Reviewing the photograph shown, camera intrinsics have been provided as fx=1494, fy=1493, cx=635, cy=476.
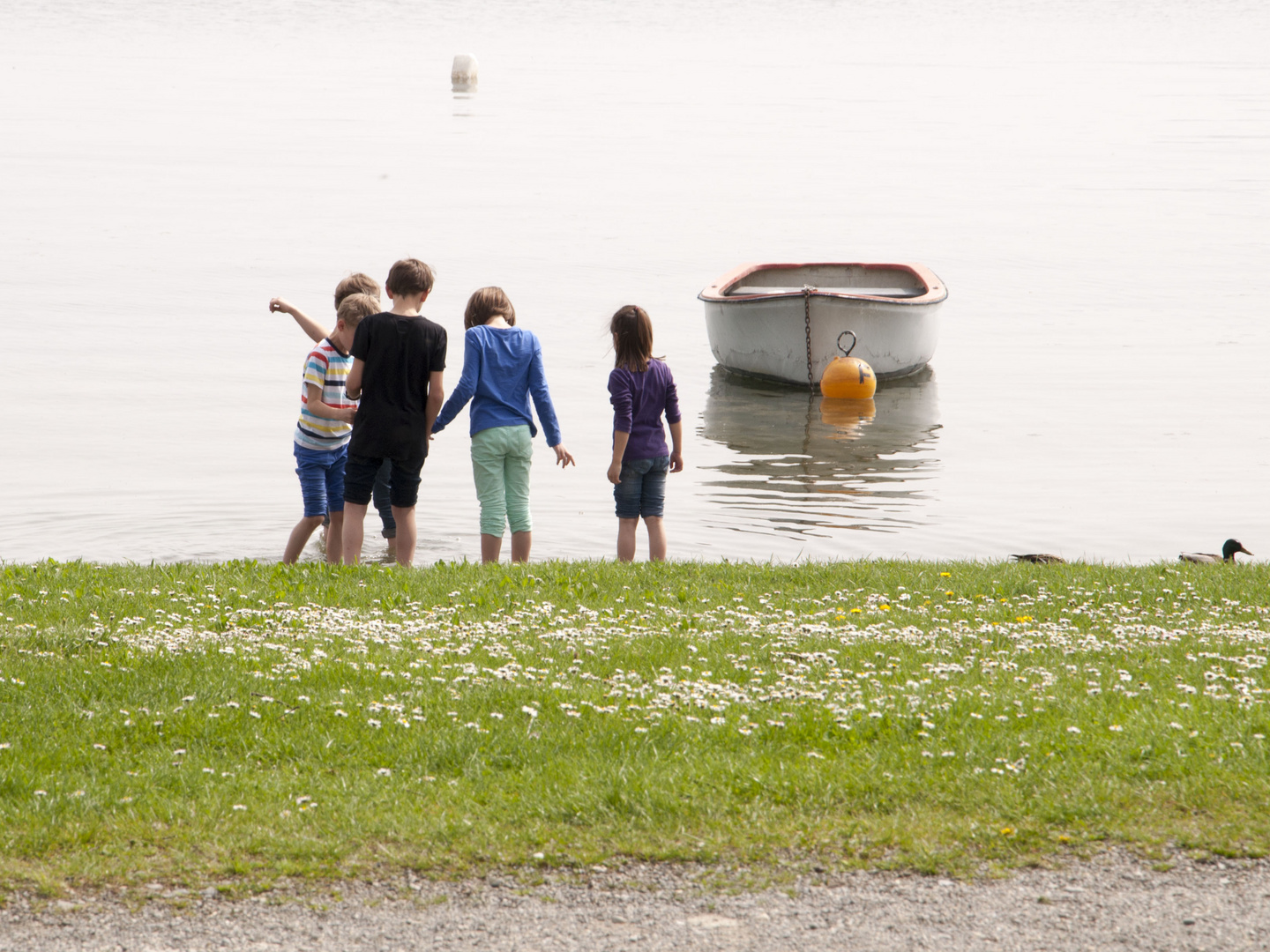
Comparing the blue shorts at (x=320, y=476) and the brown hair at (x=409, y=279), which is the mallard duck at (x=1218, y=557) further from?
the blue shorts at (x=320, y=476)

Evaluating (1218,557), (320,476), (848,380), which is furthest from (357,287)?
(848,380)

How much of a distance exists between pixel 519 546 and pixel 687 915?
19.1 feet

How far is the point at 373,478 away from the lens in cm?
966

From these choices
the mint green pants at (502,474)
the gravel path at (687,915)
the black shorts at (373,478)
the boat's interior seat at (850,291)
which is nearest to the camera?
the gravel path at (687,915)

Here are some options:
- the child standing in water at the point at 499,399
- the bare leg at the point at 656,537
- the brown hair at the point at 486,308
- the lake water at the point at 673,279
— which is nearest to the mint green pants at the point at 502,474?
the child standing in water at the point at 499,399

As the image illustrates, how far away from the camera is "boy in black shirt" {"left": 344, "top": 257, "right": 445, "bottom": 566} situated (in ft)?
30.1

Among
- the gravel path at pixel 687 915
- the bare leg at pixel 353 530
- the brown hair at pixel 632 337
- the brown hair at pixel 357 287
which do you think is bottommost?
the gravel path at pixel 687 915

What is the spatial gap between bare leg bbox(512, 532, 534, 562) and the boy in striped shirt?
1.19 meters

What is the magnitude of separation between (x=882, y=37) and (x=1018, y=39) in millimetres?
15663

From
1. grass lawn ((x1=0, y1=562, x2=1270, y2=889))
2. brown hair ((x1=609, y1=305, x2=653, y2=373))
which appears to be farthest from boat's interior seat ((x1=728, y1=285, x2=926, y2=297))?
grass lawn ((x1=0, y1=562, x2=1270, y2=889))

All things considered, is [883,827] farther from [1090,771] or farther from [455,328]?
[455,328]

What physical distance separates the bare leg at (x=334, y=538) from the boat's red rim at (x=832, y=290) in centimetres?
1276

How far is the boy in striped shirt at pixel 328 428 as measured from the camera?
9.66 m

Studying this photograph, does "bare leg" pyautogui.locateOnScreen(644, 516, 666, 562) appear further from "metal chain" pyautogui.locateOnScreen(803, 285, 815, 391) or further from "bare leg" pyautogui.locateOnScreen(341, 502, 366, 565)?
"metal chain" pyautogui.locateOnScreen(803, 285, 815, 391)
